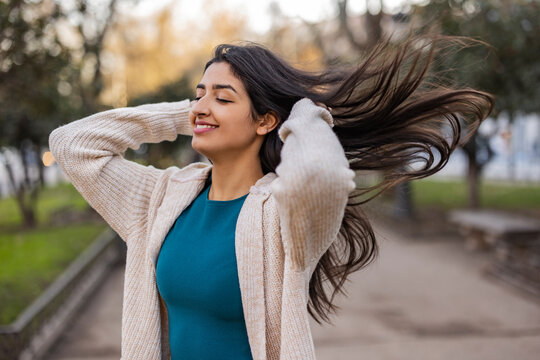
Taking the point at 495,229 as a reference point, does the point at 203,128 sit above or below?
above

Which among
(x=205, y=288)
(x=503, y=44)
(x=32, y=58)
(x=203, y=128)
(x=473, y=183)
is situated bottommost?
(x=473, y=183)

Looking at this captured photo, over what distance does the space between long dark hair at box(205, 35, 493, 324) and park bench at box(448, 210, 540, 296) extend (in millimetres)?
5045

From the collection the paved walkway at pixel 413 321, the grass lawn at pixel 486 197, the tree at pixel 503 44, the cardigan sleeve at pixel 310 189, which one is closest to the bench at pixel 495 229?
the paved walkway at pixel 413 321

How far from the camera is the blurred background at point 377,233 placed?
4.94 meters

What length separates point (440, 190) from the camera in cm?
1795

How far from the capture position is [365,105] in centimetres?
210

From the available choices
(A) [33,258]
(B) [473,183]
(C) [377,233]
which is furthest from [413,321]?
(B) [473,183]

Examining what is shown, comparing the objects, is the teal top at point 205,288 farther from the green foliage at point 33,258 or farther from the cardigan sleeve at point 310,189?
the green foliage at point 33,258

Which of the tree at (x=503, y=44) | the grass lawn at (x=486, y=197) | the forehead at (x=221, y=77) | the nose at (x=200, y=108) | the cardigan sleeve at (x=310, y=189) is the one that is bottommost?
the grass lawn at (x=486, y=197)

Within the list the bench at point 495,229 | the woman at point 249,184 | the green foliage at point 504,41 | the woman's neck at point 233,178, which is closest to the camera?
the woman at point 249,184

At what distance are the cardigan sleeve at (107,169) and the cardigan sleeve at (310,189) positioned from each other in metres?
0.69

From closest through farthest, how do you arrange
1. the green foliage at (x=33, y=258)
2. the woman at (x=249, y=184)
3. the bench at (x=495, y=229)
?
1. the woman at (x=249, y=184)
2. the green foliage at (x=33, y=258)
3. the bench at (x=495, y=229)

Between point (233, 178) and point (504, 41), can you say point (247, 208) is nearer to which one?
point (233, 178)

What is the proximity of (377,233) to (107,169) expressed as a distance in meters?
1.07
